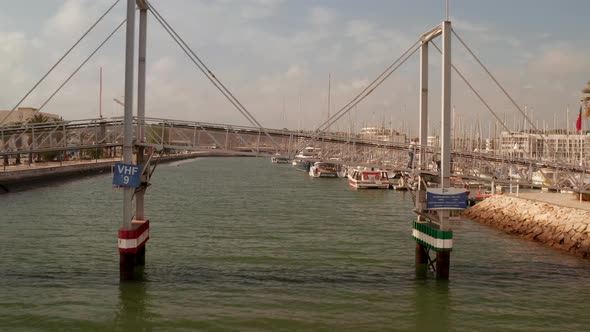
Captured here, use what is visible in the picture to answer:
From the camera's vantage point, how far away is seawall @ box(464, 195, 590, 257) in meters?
34.6

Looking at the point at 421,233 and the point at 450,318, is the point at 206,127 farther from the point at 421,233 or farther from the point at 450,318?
the point at 450,318

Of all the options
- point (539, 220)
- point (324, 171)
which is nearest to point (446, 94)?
point (539, 220)

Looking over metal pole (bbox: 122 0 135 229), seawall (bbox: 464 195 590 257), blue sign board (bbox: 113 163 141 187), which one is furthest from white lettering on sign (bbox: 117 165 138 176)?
seawall (bbox: 464 195 590 257)

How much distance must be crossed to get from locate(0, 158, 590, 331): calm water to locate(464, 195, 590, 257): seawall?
1.23m

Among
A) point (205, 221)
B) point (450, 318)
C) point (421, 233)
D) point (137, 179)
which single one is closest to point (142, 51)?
point (137, 179)

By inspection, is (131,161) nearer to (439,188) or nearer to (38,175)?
(439,188)

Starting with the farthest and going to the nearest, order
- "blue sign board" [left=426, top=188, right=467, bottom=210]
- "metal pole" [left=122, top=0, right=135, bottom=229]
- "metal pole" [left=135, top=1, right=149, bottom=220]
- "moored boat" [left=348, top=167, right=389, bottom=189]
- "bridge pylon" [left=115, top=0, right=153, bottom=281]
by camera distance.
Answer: "moored boat" [left=348, top=167, right=389, bottom=189] → "metal pole" [left=135, top=1, right=149, bottom=220] → "blue sign board" [left=426, top=188, right=467, bottom=210] → "bridge pylon" [left=115, top=0, right=153, bottom=281] → "metal pole" [left=122, top=0, right=135, bottom=229]

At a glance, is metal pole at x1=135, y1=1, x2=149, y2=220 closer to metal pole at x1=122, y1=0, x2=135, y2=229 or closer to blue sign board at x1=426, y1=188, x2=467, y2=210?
metal pole at x1=122, y1=0, x2=135, y2=229

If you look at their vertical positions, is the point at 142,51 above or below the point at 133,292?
above

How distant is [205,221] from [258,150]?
20.1 meters

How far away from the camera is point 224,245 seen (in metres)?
34.9

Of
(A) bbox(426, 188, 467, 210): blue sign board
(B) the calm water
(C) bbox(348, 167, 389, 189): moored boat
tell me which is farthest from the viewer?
(C) bbox(348, 167, 389, 189): moored boat

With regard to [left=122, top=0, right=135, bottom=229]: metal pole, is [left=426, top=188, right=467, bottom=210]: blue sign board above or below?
below

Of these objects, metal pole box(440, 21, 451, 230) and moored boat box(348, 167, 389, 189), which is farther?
moored boat box(348, 167, 389, 189)
